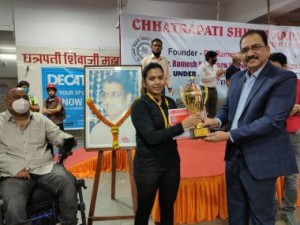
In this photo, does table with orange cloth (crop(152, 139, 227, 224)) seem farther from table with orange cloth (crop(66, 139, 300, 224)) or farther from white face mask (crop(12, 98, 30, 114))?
white face mask (crop(12, 98, 30, 114))

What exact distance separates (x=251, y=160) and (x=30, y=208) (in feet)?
4.72

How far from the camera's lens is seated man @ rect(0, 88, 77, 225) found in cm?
185

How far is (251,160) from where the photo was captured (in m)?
1.36

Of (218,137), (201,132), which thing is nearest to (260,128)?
(218,137)

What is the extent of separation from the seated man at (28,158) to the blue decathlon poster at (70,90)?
386 centimetres

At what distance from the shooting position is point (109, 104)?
2361mm

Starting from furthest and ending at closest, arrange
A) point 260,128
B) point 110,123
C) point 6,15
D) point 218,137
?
1. point 6,15
2. point 110,123
3. point 218,137
4. point 260,128

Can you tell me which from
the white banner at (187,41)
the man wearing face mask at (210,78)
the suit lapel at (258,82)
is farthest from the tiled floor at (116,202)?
the man wearing face mask at (210,78)

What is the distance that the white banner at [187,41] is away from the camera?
437 cm

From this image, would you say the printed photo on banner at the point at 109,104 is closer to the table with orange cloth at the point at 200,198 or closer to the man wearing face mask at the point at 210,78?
the table with orange cloth at the point at 200,198

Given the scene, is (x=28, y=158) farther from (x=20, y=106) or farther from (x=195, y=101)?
(x=195, y=101)

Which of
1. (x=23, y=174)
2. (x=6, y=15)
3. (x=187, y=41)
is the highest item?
(x=6, y=15)

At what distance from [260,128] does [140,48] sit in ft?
11.2

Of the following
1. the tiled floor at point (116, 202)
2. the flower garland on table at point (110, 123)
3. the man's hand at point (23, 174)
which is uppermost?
the flower garland on table at point (110, 123)
